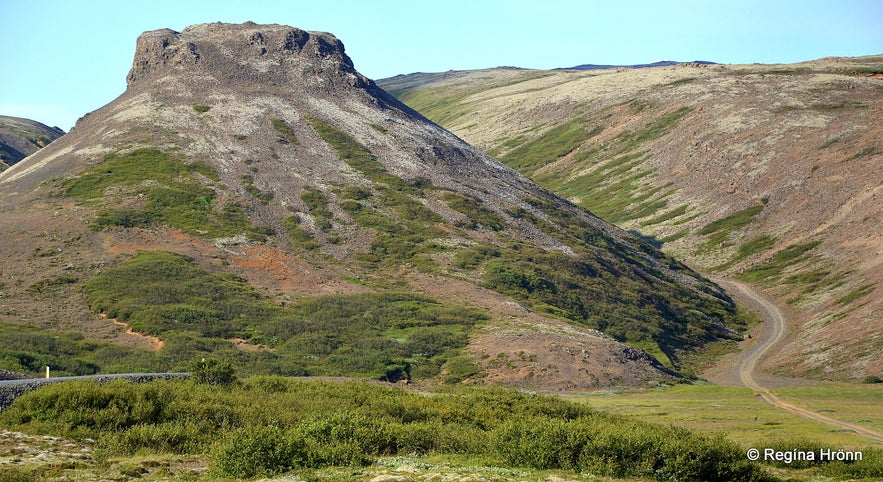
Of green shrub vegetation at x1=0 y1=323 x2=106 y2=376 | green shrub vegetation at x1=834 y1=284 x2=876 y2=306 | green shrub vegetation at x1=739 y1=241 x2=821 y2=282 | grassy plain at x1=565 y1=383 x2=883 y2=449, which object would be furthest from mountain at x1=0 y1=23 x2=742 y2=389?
green shrub vegetation at x1=739 y1=241 x2=821 y2=282

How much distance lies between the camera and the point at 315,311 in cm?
8450

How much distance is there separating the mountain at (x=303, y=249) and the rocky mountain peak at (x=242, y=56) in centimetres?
43

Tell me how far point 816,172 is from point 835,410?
12952 cm

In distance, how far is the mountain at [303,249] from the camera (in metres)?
74.5

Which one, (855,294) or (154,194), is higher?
(154,194)

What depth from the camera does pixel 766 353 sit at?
9500 cm

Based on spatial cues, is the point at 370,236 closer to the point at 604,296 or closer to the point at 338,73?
the point at 604,296

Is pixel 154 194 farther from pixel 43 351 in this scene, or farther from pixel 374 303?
pixel 43 351

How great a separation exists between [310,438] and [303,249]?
237 feet

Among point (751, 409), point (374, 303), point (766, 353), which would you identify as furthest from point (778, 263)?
point (751, 409)

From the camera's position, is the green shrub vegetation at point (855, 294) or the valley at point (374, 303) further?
the green shrub vegetation at point (855, 294)

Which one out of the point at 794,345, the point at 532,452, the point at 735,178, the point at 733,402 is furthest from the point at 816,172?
the point at 532,452

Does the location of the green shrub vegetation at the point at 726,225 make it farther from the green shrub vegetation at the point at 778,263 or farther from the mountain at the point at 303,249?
the mountain at the point at 303,249

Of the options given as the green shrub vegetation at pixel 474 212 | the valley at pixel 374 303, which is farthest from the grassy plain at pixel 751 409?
the green shrub vegetation at pixel 474 212
